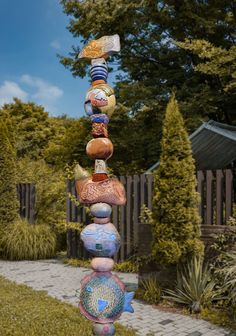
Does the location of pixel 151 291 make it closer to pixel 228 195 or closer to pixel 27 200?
pixel 228 195

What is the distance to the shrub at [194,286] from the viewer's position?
5027mm

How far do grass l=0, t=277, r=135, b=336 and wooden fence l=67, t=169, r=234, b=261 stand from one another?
1818 millimetres

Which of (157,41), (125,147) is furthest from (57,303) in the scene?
(157,41)

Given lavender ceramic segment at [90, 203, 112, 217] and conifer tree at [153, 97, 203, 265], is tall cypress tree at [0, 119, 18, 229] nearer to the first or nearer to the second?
conifer tree at [153, 97, 203, 265]

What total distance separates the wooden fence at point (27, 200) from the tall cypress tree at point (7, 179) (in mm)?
449

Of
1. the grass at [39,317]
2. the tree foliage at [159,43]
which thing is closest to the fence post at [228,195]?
the grass at [39,317]

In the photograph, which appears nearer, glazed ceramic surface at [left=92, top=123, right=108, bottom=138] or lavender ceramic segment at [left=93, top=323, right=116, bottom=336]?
lavender ceramic segment at [left=93, top=323, right=116, bottom=336]

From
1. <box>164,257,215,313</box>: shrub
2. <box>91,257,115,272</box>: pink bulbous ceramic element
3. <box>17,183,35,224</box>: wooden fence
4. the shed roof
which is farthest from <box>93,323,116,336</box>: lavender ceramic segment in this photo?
<box>17,183,35,224</box>: wooden fence

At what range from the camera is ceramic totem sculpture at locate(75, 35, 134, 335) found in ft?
8.97

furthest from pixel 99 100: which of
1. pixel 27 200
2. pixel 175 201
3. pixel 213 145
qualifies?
pixel 27 200

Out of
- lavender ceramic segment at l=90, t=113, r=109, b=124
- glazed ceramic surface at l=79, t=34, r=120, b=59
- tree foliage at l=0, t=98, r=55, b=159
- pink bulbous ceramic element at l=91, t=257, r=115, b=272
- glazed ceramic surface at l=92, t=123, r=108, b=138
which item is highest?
tree foliage at l=0, t=98, r=55, b=159

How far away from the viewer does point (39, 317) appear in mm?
4566

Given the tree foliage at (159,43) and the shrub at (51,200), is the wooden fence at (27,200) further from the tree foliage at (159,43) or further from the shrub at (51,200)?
the tree foliage at (159,43)

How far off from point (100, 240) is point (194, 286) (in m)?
2.72
